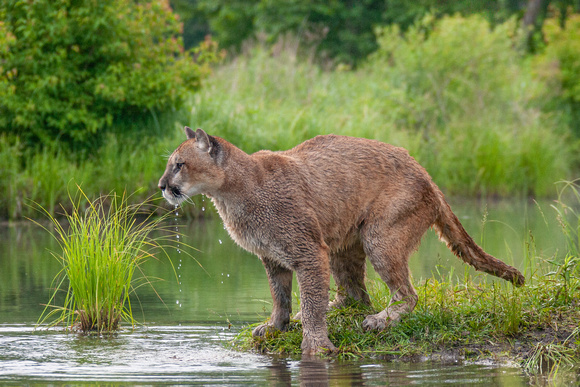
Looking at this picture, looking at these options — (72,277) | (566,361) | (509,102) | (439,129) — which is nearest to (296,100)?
(439,129)

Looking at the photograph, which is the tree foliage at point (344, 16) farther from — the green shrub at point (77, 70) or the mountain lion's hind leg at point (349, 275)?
the mountain lion's hind leg at point (349, 275)

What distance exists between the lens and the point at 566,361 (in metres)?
7.05

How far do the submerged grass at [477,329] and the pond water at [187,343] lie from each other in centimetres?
24

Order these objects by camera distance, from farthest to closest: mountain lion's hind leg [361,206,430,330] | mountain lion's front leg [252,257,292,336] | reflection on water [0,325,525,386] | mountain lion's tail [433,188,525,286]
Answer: mountain lion's tail [433,188,525,286] → mountain lion's front leg [252,257,292,336] → mountain lion's hind leg [361,206,430,330] → reflection on water [0,325,525,386]

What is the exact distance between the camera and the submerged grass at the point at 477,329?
24.5ft

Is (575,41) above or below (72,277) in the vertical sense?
above

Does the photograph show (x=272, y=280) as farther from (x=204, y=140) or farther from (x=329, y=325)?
(x=204, y=140)

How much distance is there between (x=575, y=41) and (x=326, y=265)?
26.0 meters

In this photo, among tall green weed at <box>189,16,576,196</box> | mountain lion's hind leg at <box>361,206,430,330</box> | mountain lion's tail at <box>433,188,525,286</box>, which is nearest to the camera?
mountain lion's hind leg at <box>361,206,430,330</box>

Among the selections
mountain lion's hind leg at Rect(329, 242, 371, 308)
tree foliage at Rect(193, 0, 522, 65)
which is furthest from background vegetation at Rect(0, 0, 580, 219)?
mountain lion's hind leg at Rect(329, 242, 371, 308)

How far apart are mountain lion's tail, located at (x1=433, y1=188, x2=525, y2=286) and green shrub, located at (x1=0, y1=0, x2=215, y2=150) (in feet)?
39.6

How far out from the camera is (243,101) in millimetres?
23438

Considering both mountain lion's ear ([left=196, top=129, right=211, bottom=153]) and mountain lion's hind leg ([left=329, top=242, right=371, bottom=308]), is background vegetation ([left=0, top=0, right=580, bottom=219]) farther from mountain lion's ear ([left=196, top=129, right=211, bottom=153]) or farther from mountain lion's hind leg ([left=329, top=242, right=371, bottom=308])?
mountain lion's ear ([left=196, top=129, right=211, bottom=153])

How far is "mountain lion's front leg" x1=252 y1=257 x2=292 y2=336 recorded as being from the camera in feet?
26.8
